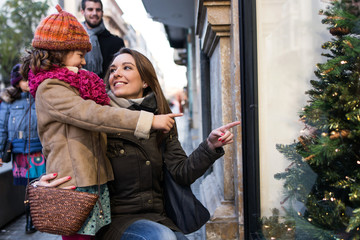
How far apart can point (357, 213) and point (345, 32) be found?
2.64 ft

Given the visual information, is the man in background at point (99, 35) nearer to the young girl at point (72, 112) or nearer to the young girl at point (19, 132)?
the young girl at point (19, 132)

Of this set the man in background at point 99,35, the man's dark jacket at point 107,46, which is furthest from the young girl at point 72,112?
the man's dark jacket at point 107,46

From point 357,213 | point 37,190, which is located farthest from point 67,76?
point 357,213

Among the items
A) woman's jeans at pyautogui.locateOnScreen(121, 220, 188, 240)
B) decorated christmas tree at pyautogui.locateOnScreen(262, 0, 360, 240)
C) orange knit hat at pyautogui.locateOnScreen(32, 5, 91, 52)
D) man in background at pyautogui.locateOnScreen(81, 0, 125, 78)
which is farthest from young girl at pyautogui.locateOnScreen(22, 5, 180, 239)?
man in background at pyautogui.locateOnScreen(81, 0, 125, 78)

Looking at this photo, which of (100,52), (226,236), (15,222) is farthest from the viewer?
(15,222)

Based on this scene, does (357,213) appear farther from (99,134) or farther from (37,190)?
(37,190)

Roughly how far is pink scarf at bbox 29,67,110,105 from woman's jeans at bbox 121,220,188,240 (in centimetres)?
65

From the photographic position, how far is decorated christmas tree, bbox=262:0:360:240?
1759 mm

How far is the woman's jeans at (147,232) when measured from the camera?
6.36ft

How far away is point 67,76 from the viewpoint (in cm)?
188

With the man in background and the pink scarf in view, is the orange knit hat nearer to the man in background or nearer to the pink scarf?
the pink scarf

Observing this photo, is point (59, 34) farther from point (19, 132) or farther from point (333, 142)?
point (19, 132)

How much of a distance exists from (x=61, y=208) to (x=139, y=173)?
0.53m

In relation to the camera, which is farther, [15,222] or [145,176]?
[15,222]
